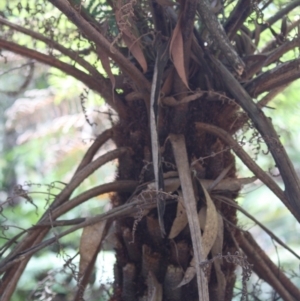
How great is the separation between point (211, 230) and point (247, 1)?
0.31 m

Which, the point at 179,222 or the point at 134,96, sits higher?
the point at 134,96

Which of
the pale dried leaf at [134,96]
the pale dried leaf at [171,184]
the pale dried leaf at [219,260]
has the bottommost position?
the pale dried leaf at [219,260]

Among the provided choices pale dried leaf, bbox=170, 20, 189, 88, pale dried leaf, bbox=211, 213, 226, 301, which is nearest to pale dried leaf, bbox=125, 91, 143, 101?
pale dried leaf, bbox=170, 20, 189, 88

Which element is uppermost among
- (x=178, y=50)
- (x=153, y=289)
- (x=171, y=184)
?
(x=178, y=50)

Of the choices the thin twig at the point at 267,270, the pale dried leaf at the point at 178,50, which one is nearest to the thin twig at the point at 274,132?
the pale dried leaf at the point at 178,50

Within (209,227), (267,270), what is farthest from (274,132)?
(267,270)

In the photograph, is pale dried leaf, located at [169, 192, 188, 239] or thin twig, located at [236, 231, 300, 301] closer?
pale dried leaf, located at [169, 192, 188, 239]

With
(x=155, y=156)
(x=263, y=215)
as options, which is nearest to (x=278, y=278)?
(x=155, y=156)

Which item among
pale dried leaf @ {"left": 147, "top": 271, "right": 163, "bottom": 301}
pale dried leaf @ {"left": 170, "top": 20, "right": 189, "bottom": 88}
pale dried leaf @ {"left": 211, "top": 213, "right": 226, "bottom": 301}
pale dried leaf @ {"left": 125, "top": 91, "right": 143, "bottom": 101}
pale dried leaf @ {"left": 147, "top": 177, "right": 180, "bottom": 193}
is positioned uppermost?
pale dried leaf @ {"left": 125, "top": 91, "right": 143, "bottom": 101}

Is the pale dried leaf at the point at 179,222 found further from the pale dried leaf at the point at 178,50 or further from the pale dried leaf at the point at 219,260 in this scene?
the pale dried leaf at the point at 178,50

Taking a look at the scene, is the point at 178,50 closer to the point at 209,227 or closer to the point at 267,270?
the point at 209,227

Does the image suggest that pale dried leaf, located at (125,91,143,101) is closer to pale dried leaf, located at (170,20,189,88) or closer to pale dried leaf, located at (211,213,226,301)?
pale dried leaf, located at (170,20,189,88)

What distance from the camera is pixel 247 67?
0.77 meters

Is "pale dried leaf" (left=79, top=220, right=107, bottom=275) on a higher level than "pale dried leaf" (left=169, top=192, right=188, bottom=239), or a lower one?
lower
